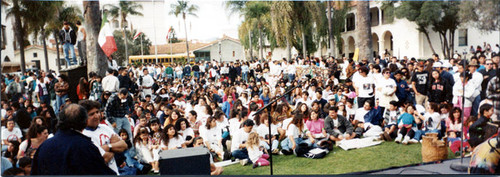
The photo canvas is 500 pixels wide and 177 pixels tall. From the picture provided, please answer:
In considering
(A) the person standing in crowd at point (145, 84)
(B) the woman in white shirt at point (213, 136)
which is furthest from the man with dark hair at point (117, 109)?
(A) the person standing in crowd at point (145, 84)

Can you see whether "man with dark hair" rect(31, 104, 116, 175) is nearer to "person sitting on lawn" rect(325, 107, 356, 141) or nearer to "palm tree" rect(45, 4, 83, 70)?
"person sitting on lawn" rect(325, 107, 356, 141)

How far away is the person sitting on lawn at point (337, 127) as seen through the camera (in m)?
5.81

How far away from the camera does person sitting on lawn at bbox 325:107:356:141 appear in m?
5.81

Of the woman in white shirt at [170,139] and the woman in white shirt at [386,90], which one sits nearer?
the woman in white shirt at [170,139]

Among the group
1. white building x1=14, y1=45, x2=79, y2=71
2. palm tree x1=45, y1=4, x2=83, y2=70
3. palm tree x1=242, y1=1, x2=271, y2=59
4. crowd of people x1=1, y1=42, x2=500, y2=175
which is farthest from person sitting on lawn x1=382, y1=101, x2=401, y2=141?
palm tree x1=45, y1=4, x2=83, y2=70

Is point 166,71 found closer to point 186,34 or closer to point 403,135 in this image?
point 186,34

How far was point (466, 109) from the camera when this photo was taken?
5516 mm

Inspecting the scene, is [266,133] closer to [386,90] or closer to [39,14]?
[386,90]

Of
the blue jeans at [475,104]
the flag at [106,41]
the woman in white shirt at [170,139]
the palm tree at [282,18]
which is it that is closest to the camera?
the woman in white shirt at [170,139]

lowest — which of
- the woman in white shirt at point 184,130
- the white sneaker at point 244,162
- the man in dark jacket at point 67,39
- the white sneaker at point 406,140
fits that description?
the white sneaker at point 244,162

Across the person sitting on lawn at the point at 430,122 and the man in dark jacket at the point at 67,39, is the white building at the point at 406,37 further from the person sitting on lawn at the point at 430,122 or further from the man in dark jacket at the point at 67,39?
the man in dark jacket at the point at 67,39

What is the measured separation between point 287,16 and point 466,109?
404 centimetres

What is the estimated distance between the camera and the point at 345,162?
499cm

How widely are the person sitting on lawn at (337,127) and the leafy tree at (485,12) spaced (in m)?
2.66
